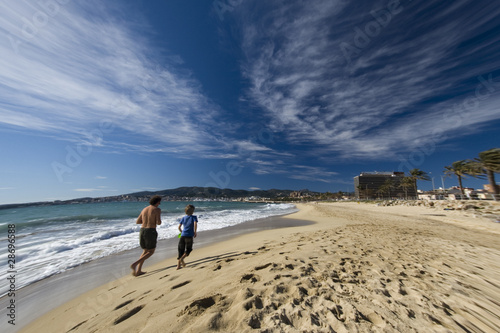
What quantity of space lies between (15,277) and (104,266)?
2.23 metres

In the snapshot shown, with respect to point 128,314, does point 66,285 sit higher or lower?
lower

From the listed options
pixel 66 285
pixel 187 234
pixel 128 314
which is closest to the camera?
pixel 128 314

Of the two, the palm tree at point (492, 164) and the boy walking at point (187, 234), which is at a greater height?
the palm tree at point (492, 164)

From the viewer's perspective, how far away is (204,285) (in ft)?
11.5

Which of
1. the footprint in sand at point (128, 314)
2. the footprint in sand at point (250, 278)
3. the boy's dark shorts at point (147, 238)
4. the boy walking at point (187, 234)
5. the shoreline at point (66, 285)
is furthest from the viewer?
the boy walking at point (187, 234)

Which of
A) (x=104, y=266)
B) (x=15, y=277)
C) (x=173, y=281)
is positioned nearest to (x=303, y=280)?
(x=173, y=281)

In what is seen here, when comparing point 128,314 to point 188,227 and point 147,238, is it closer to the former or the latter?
point 147,238

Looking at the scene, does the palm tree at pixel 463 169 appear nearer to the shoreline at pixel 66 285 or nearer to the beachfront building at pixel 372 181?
the shoreline at pixel 66 285

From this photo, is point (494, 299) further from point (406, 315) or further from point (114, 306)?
point (114, 306)

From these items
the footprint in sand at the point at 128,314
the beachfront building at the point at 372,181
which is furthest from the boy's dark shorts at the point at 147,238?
the beachfront building at the point at 372,181

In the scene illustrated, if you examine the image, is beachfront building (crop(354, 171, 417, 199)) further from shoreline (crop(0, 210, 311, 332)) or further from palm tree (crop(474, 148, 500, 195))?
shoreline (crop(0, 210, 311, 332))

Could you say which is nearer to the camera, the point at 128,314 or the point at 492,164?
the point at 128,314

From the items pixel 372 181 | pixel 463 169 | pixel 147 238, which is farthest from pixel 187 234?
pixel 372 181

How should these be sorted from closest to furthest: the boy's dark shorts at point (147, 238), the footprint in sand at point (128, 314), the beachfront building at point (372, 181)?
the footprint in sand at point (128, 314) < the boy's dark shorts at point (147, 238) < the beachfront building at point (372, 181)
